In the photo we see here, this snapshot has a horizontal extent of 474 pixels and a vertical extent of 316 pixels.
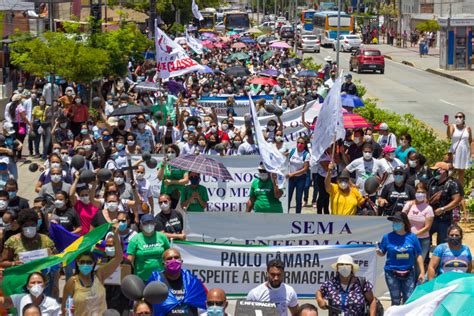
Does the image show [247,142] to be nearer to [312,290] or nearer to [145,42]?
[312,290]

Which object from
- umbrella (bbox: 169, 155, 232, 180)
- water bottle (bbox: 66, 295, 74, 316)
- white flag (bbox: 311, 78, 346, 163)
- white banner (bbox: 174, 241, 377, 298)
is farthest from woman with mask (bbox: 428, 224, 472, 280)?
umbrella (bbox: 169, 155, 232, 180)

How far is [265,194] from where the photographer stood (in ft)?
47.2

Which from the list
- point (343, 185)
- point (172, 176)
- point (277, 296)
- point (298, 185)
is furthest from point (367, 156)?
point (277, 296)

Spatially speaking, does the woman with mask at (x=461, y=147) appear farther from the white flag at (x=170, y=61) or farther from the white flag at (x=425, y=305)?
the white flag at (x=425, y=305)

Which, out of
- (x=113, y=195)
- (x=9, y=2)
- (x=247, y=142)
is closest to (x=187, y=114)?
(x=247, y=142)

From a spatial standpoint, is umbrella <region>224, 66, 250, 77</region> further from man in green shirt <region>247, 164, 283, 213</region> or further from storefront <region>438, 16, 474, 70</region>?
man in green shirt <region>247, 164, 283, 213</region>

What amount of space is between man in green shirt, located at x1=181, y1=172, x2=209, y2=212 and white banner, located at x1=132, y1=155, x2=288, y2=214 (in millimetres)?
1993

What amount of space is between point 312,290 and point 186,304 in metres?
2.97

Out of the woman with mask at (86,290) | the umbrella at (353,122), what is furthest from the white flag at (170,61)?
the woman with mask at (86,290)

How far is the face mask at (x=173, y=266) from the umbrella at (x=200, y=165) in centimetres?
447

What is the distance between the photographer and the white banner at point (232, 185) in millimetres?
16375

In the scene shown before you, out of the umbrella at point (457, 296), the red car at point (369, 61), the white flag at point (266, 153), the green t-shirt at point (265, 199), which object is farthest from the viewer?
the red car at point (369, 61)

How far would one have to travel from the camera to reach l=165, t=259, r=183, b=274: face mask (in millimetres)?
9625

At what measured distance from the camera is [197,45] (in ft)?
116
